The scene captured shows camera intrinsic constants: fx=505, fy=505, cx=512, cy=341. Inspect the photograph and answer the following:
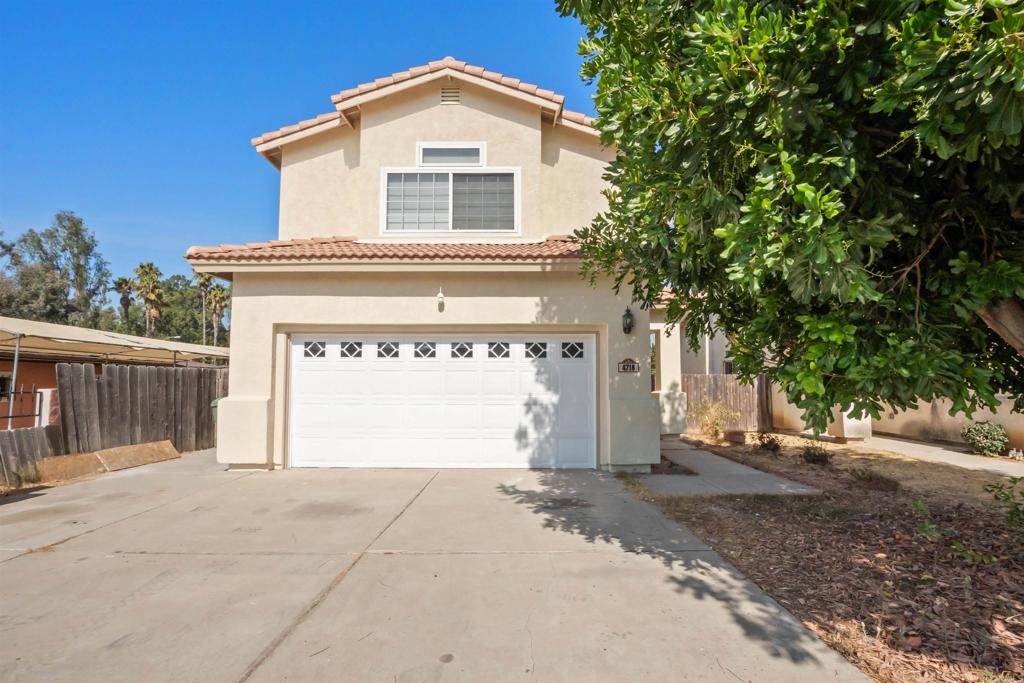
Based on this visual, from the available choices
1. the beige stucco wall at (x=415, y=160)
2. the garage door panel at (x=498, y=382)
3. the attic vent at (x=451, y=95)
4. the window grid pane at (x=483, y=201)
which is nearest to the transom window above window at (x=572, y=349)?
the garage door panel at (x=498, y=382)

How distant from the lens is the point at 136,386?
9.98m

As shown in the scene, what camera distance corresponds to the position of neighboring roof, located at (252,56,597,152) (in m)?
9.78

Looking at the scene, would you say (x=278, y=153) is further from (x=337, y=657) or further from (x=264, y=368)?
(x=337, y=657)

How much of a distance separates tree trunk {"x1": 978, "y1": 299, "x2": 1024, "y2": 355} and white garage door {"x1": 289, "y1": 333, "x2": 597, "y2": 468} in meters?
5.91

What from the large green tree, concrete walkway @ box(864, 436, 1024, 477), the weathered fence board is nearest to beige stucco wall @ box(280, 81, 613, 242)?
the weathered fence board

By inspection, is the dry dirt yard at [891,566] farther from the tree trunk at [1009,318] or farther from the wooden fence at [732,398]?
the wooden fence at [732,398]

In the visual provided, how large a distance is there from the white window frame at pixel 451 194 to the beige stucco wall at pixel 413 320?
1357 mm

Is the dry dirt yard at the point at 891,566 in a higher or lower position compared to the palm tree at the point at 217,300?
lower

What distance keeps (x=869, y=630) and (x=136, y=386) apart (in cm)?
1188

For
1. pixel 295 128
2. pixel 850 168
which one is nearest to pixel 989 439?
pixel 850 168

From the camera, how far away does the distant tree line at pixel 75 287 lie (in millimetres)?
32156

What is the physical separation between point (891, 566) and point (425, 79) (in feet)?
33.8

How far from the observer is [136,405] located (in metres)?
9.97

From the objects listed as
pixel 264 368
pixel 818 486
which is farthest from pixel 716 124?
pixel 264 368
